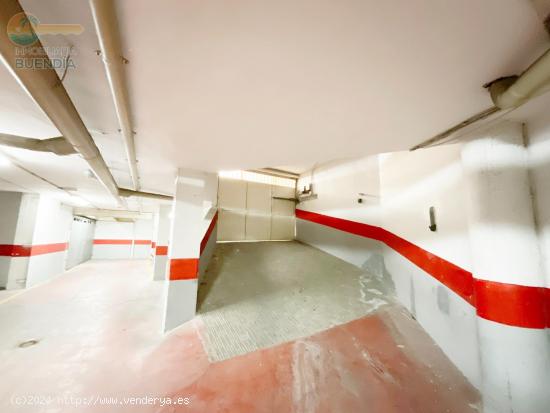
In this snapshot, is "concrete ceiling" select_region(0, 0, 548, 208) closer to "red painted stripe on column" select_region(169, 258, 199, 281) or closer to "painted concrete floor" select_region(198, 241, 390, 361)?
"red painted stripe on column" select_region(169, 258, 199, 281)

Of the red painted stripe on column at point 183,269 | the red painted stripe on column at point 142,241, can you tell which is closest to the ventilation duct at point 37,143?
the red painted stripe on column at point 183,269

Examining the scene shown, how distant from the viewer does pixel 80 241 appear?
9.61 meters

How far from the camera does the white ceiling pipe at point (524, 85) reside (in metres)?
0.89

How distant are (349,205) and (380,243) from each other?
1.17 m

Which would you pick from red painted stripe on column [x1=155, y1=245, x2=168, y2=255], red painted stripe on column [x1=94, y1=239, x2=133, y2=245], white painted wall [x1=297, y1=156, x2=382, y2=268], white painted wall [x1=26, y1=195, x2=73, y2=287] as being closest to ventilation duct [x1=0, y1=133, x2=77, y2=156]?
white painted wall [x1=297, y1=156, x2=382, y2=268]

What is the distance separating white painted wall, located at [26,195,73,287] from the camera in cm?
577

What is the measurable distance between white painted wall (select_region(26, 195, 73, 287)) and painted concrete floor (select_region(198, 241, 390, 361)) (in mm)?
5509

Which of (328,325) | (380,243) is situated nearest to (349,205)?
(380,243)

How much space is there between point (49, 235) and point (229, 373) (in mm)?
8062

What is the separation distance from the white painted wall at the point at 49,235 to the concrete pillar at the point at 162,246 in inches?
118

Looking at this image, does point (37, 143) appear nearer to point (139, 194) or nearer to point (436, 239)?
point (139, 194)

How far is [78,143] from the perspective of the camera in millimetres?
1707

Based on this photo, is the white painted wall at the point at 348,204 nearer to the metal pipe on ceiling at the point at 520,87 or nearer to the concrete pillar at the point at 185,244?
the metal pipe on ceiling at the point at 520,87

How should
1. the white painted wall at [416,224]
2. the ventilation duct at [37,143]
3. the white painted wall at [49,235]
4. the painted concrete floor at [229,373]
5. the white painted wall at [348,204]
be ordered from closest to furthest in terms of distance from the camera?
the painted concrete floor at [229,373]
the ventilation duct at [37,143]
the white painted wall at [416,224]
the white painted wall at [348,204]
the white painted wall at [49,235]
